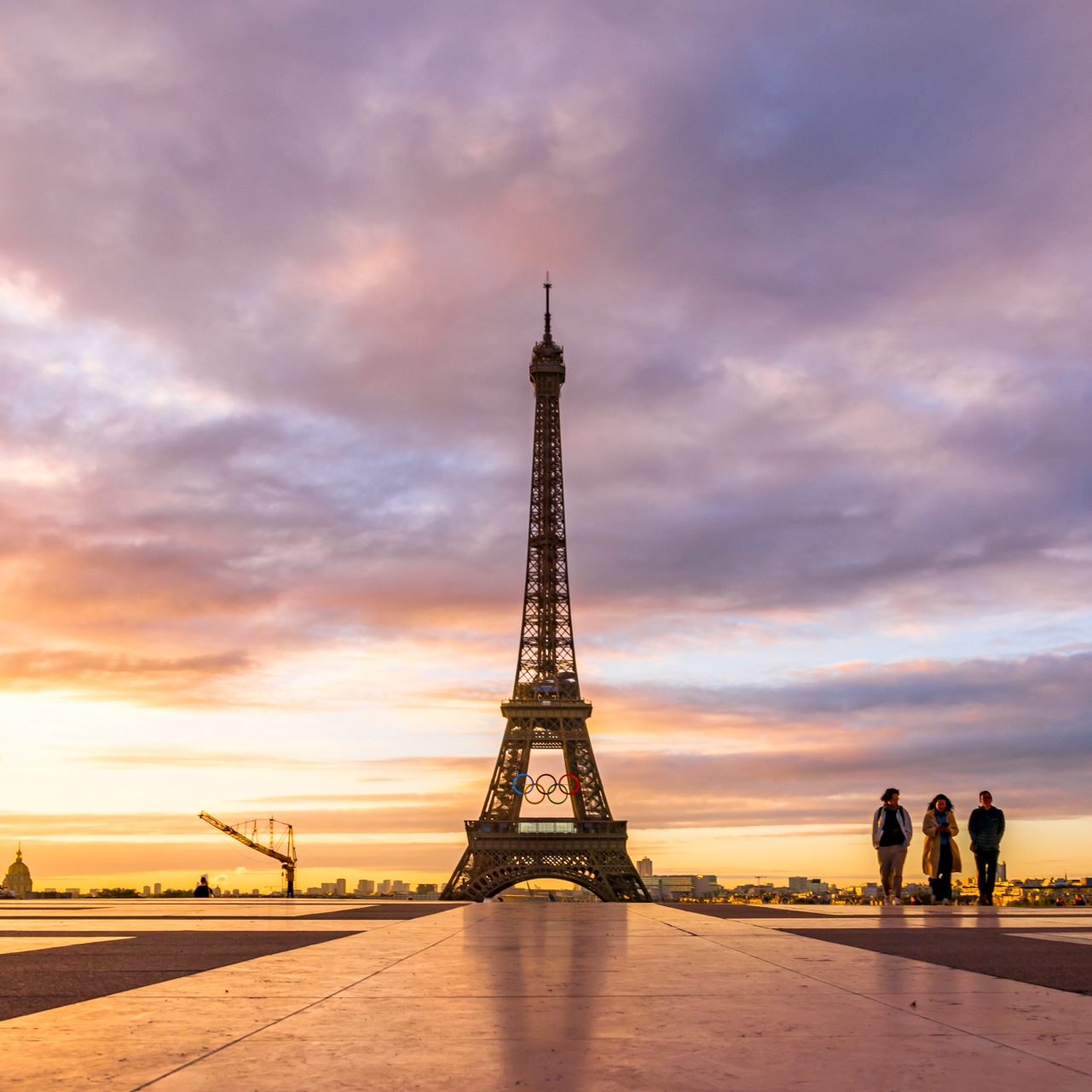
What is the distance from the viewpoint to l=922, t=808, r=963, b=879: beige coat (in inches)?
894

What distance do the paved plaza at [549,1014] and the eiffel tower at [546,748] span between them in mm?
66949

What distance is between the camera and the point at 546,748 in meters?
84.5

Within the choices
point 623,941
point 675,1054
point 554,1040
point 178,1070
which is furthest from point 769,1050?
point 623,941

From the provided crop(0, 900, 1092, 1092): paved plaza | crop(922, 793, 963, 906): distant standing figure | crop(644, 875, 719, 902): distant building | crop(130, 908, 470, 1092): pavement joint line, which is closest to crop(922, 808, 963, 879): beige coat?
crop(922, 793, 963, 906): distant standing figure

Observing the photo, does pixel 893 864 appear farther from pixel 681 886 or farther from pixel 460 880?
pixel 681 886

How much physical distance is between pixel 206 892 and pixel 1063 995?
1288 inches

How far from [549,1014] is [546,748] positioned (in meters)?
80.3

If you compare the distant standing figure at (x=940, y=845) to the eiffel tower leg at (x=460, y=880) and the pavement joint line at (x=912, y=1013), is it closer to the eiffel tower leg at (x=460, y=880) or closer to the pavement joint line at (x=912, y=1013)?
the pavement joint line at (x=912, y=1013)

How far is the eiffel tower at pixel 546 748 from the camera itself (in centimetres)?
7750

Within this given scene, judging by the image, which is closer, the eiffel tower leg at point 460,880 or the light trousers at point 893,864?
the light trousers at point 893,864

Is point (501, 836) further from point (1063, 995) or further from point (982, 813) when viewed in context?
point (1063, 995)

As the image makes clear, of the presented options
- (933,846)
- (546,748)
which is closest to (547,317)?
(546,748)

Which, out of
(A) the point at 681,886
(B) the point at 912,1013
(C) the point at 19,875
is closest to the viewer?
(B) the point at 912,1013

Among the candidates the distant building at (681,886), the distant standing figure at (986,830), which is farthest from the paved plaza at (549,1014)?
the distant building at (681,886)
